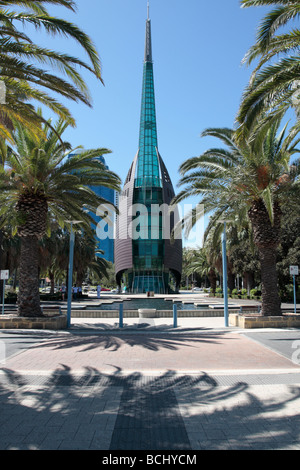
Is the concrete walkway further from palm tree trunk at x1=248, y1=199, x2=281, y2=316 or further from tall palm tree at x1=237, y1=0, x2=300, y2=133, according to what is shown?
tall palm tree at x1=237, y1=0, x2=300, y2=133

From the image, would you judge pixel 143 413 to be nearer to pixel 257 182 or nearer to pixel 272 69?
pixel 272 69

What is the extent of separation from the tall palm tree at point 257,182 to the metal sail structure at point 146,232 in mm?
46285

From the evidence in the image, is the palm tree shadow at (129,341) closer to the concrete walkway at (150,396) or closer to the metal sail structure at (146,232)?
the concrete walkway at (150,396)

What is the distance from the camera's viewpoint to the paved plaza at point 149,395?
4035 millimetres

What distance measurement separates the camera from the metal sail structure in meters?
63.8

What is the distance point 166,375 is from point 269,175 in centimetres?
965

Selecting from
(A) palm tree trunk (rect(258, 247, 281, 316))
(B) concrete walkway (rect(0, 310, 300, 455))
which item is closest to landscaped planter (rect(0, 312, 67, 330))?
(B) concrete walkway (rect(0, 310, 300, 455))

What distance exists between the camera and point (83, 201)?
580 inches

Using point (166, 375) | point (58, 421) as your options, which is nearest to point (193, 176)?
point (166, 375)

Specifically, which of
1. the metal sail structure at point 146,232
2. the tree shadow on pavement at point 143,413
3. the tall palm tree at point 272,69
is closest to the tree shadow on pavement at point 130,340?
the tree shadow on pavement at point 143,413

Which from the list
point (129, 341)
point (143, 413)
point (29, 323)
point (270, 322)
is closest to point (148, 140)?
point (270, 322)

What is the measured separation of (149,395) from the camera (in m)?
5.75

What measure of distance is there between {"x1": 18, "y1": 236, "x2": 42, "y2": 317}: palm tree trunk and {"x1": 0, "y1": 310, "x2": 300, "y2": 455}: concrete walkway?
3230 mm
